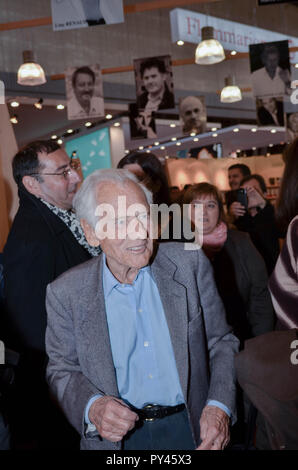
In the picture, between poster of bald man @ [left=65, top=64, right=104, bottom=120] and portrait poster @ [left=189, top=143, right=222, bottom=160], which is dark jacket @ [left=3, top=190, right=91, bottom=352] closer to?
poster of bald man @ [left=65, top=64, right=104, bottom=120]

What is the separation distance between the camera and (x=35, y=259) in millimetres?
2594

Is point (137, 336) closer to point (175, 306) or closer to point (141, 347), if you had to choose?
point (141, 347)

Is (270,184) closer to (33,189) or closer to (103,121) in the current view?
(103,121)

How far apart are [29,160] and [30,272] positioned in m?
0.82

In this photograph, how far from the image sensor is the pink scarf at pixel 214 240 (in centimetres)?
325

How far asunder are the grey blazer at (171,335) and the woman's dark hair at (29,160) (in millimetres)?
1157

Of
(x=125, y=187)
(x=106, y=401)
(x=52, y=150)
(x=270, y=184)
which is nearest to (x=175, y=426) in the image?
(x=106, y=401)

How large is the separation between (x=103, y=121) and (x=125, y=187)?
9855 mm

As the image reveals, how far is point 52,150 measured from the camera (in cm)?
302

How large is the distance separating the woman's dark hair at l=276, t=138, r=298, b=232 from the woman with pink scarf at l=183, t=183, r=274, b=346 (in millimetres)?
948

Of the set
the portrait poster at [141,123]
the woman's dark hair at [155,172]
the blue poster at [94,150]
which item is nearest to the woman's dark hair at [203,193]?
the woman's dark hair at [155,172]

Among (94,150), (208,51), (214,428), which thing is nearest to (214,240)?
(214,428)

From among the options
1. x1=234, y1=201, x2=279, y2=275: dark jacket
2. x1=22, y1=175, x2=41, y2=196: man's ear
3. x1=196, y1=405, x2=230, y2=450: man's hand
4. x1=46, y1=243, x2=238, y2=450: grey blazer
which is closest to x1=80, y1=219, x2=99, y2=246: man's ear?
x1=46, y1=243, x2=238, y2=450: grey blazer

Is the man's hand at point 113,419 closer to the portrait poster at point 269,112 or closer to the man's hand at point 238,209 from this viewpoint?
the man's hand at point 238,209
